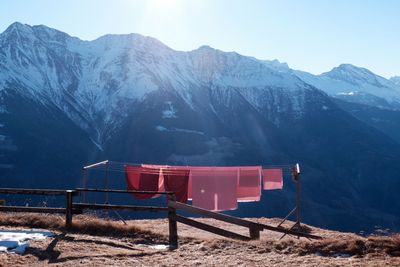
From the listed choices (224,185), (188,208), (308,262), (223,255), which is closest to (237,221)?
(188,208)

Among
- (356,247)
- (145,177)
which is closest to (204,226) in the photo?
(356,247)

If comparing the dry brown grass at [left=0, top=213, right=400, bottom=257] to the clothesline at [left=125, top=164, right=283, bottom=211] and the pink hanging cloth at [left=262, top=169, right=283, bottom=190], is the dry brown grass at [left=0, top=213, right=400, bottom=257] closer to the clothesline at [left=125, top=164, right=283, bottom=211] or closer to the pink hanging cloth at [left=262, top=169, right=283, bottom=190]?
the clothesline at [left=125, top=164, right=283, bottom=211]

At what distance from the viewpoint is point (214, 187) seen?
2375cm

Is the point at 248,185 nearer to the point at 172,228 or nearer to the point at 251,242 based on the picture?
the point at 172,228

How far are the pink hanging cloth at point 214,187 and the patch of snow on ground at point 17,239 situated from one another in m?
10.8

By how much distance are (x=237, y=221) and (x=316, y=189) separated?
602 feet

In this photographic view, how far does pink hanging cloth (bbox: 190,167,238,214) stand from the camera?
23.7m

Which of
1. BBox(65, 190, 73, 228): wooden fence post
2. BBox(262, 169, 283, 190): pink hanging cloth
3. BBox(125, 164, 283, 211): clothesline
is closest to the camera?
BBox(65, 190, 73, 228): wooden fence post

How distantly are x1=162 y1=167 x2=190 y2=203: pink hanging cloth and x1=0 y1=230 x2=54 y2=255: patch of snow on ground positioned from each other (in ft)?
32.4

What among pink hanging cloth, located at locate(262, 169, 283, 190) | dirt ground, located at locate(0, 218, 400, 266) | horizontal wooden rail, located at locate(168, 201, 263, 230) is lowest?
dirt ground, located at locate(0, 218, 400, 266)

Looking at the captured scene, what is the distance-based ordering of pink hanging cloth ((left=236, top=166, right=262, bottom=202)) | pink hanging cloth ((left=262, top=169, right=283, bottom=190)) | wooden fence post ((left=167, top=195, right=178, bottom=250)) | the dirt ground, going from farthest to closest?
pink hanging cloth ((left=262, top=169, right=283, bottom=190)) → pink hanging cloth ((left=236, top=166, right=262, bottom=202)) → wooden fence post ((left=167, top=195, right=178, bottom=250)) → the dirt ground

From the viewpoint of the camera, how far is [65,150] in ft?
610

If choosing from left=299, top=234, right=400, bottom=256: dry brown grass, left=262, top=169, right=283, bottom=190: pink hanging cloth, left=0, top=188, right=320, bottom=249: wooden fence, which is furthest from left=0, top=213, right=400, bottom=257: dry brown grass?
left=262, top=169, right=283, bottom=190: pink hanging cloth

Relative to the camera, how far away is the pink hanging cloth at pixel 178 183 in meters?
23.1
